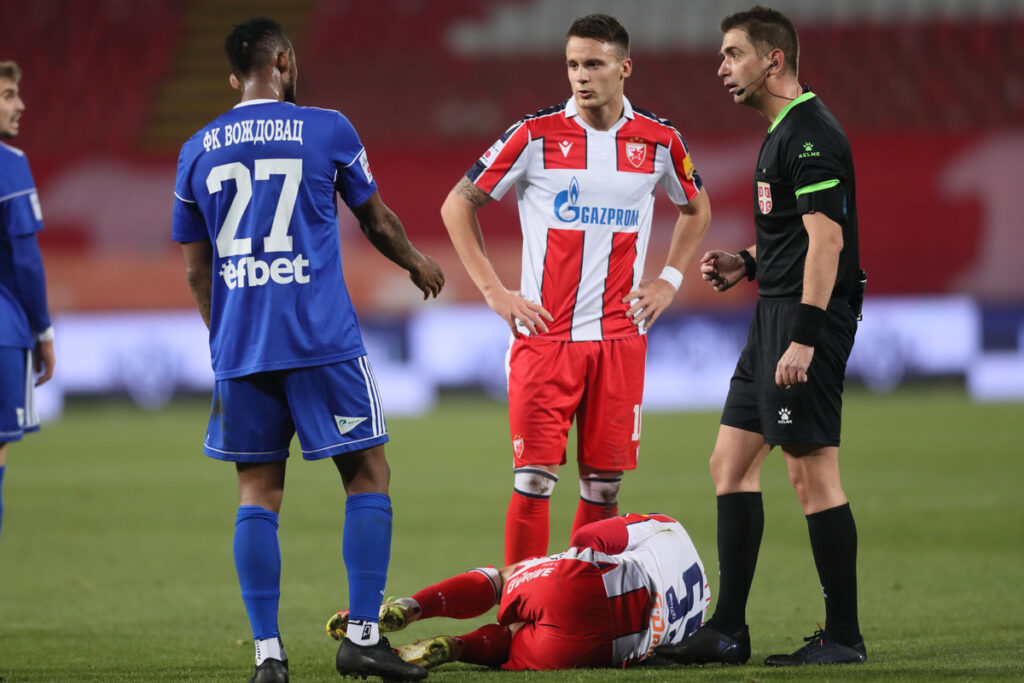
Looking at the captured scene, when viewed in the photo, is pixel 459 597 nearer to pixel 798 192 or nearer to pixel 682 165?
pixel 798 192

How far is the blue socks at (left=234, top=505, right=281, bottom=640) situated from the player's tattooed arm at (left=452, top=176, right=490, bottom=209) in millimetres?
1553

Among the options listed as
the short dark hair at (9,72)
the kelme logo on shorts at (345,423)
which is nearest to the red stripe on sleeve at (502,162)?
the kelme logo on shorts at (345,423)

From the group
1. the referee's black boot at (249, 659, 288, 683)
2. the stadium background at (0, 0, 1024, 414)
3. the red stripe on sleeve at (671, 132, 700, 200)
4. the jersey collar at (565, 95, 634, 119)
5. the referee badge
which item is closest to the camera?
the referee's black boot at (249, 659, 288, 683)

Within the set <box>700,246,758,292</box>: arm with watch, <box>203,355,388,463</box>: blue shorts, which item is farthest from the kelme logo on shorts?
<box>700,246,758,292</box>: arm with watch

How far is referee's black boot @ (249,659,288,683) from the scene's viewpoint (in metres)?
3.49

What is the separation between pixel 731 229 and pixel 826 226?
1314 cm

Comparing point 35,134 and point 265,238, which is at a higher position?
point 35,134

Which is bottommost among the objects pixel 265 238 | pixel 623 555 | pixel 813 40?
pixel 623 555

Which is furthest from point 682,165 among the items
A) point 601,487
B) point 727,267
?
point 601,487

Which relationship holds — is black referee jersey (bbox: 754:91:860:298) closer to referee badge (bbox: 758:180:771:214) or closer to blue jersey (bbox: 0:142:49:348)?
referee badge (bbox: 758:180:771:214)

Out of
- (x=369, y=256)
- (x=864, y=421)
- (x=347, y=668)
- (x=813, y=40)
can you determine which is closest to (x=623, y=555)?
(x=347, y=668)

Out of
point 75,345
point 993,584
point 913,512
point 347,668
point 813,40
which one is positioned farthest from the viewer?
point 813,40

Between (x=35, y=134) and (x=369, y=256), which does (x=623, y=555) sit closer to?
(x=369, y=256)

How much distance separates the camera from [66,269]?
652 inches
